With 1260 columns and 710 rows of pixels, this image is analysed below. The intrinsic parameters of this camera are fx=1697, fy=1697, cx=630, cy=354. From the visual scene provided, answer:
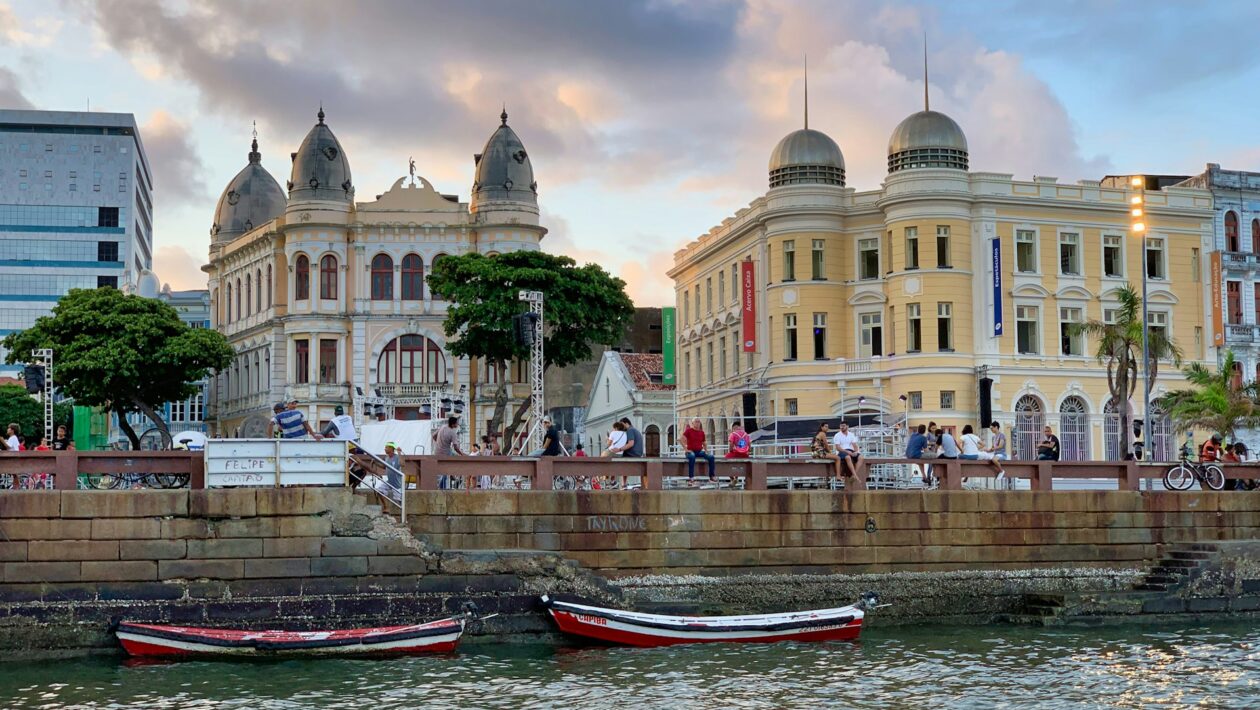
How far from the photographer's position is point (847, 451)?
104 ft

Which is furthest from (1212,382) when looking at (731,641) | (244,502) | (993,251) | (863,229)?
(244,502)

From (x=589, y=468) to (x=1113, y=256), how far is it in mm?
36519

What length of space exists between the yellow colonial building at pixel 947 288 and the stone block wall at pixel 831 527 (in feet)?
74.6

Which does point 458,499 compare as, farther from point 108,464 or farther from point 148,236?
point 148,236

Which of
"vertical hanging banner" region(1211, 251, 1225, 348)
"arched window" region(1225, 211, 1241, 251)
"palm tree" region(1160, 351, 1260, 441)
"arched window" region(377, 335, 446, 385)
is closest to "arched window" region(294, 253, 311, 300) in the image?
"arched window" region(377, 335, 446, 385)

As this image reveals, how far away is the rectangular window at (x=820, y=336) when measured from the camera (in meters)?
60.2

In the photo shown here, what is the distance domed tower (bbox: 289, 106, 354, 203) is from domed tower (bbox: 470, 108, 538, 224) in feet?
21.0

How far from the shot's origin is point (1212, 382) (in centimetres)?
5084

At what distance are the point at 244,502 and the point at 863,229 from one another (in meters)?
36.9

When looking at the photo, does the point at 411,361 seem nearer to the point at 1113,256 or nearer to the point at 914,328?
the point at 914,328

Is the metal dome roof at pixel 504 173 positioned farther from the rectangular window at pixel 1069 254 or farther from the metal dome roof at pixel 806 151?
the rectangular window at pixel 1069 254

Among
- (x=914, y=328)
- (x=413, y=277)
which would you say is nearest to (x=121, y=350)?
(x=413, y=277)

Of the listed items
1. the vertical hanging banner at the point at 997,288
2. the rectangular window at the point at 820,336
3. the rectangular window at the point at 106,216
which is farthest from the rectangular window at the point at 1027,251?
the rectangular window at the point at 106,216

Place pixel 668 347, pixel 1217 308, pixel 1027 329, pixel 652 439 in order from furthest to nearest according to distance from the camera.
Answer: pixel 668 347, pixel 652 439, pixel 1217 308, pixel 1027 329
